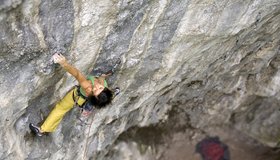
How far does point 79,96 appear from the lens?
6980 mm

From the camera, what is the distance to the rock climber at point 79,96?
6262 millimetres

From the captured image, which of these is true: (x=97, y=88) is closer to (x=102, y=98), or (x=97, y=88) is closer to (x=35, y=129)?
(x=102, y=98)

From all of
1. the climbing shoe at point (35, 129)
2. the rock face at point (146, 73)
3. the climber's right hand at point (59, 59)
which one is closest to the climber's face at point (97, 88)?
the rock face at point (146, 73)

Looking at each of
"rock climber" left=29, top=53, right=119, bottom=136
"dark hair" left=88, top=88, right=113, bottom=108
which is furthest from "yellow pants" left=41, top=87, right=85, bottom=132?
"dark hair" left=88, top=88, right=113, bottom=108

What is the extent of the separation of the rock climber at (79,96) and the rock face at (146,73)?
156mm

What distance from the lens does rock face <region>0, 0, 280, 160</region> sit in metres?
5.98

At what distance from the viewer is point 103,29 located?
6527 millimetres

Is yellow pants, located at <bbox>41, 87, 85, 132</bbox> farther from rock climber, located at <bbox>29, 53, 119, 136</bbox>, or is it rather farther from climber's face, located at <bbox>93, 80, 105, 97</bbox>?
climber's face, located at <bbox>93, 80, 105, 97</bbox>

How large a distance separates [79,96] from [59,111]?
673 mm

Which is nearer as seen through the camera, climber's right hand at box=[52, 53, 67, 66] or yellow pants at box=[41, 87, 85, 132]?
climber's right hand at box=[52, 53, 67, 66]

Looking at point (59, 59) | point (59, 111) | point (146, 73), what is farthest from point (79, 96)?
point (146, 73)

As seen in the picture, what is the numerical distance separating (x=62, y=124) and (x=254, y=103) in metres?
5.61

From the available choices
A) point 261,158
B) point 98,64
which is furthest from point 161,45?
point 261,158

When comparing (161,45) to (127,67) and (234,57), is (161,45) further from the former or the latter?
(234,57)
